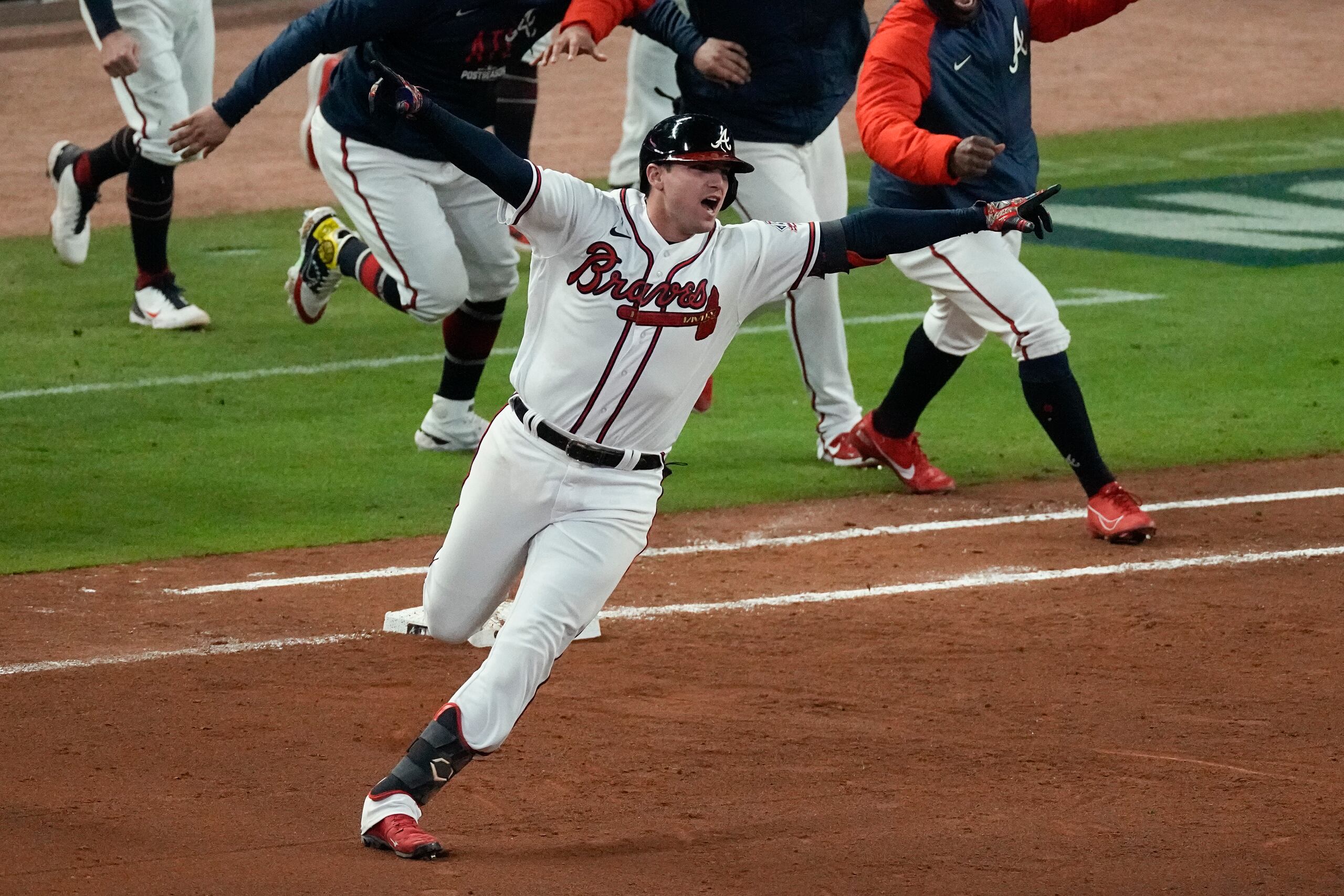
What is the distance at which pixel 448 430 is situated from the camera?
8.14 m

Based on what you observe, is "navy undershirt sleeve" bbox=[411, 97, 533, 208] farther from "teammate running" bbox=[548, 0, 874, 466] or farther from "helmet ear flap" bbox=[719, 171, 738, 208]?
"teammate running" bbox=[548, 0, 874, 466]

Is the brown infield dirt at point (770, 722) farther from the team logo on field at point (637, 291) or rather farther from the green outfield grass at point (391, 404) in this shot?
the team logo on field at point (637, 291)

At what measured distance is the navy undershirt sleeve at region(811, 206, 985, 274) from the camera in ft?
16.2

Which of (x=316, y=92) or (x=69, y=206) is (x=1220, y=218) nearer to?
(x=316, y=92)

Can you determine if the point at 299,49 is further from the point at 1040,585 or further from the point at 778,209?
the point at 1040,585

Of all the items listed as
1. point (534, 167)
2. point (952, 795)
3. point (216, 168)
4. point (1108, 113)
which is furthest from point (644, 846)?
point (1108, 113)

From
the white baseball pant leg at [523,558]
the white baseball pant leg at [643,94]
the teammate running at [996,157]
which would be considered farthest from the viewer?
the white baseball pant leg at [643,94]

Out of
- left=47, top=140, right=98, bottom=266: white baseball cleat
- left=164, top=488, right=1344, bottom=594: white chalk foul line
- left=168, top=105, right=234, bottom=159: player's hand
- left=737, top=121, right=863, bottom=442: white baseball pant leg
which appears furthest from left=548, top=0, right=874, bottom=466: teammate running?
left=47, top=140, right=98, bottom=266: white baseball cleat

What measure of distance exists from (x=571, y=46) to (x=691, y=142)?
2359 mm

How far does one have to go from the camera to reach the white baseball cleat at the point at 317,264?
325 inches

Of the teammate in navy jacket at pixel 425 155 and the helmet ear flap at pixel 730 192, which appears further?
the teammate in navy jacket at pixel 425 155

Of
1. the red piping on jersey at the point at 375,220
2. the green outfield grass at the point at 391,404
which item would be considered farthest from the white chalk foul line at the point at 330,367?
the red piping on jersey at the point at 375,220

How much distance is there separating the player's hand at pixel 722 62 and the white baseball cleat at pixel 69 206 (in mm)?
4014

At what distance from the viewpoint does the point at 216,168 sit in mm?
15094
